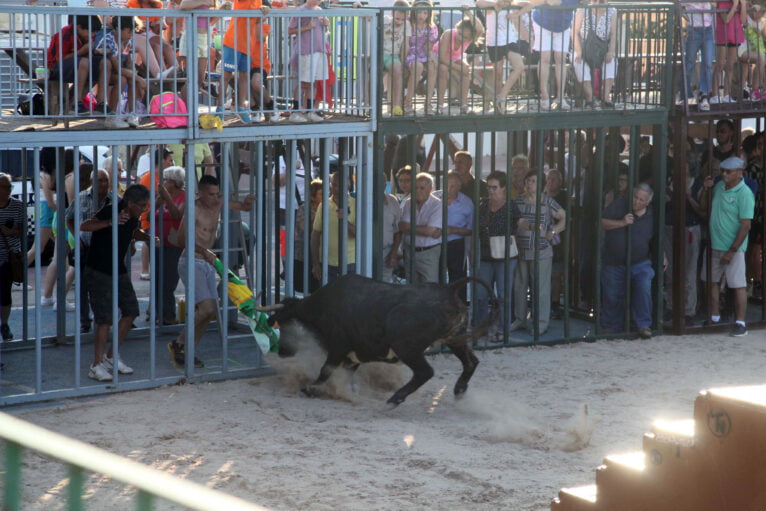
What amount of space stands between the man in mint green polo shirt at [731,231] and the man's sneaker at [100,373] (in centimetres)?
670

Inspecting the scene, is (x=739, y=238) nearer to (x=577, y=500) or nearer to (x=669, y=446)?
(x=577, y=500)

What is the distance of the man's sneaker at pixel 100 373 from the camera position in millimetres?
10055

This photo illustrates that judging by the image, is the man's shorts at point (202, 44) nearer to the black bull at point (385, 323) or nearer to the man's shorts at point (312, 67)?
the man's shorts at point (312, 67)

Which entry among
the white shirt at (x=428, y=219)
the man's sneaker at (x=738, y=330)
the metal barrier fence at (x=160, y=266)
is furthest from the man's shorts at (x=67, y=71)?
the man's sneaker at (x=738, y=330)

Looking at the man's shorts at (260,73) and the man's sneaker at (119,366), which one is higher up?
the man's shorts at (260,73)

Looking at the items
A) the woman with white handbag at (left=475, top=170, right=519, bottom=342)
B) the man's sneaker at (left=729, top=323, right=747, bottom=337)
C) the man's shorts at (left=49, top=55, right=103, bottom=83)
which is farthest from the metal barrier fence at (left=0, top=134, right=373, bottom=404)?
the man's sneaker at (left=729, top=323, right=747, bottom=337)

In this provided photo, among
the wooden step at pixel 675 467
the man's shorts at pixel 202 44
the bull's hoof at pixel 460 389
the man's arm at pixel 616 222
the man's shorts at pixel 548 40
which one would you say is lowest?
the bull's hoof at pixel 460 389

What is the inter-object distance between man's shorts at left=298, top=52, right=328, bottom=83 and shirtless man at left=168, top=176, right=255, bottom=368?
3.99ft

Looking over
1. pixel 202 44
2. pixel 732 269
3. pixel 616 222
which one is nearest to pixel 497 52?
pixel 616 222

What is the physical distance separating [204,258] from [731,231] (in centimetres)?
587

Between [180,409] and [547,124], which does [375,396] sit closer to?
[180,409]

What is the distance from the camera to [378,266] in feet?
37.4

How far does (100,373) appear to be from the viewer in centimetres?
1007

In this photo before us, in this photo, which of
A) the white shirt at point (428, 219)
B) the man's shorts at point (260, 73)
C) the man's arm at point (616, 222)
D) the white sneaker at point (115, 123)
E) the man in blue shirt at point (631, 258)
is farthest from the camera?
the man in blue shirt at point (631, 258)
